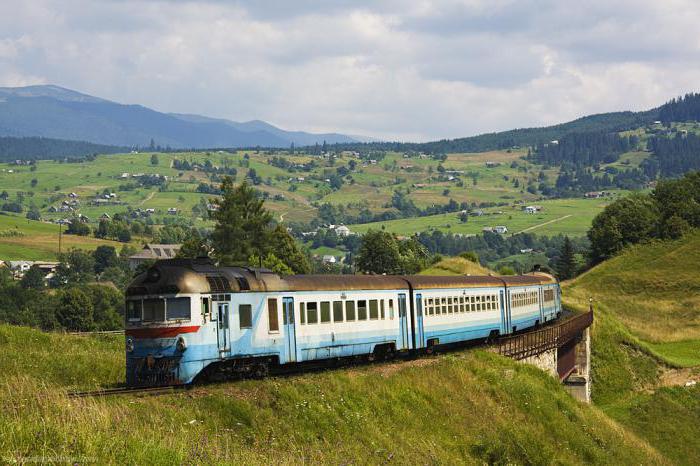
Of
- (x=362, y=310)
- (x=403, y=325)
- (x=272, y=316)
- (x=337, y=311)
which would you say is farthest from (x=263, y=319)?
(x=403, y=325)

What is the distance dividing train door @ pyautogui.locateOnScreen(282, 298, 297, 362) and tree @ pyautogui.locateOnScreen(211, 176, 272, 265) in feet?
219

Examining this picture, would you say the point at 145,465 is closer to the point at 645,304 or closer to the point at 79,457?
the point at 79,457

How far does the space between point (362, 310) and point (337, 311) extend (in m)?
2.02

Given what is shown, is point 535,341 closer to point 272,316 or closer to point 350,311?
point 350,311

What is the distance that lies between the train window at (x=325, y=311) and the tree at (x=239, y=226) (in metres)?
64.6

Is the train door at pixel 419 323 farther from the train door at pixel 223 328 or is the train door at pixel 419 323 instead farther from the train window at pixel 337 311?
the train door at pixel 223 328

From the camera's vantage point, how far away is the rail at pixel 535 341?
4526cm

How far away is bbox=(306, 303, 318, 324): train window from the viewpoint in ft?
103

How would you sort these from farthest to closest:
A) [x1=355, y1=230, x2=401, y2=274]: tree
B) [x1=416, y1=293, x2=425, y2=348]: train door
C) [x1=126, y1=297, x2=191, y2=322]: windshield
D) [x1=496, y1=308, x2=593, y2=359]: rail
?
1. [x1=355, y1=230, x2=401, y2=274]: tree
2. [x1=496, y1=308, x2=593, y2=359]: rail
3. [x1=416, y1=293, x2=425, y2=348]: train door
4. [x1=126, y1=297, x2=191, y2=322]: windshield

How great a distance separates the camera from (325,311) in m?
32.4

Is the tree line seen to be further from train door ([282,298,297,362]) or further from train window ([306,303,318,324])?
train door ([282,298,297,362])

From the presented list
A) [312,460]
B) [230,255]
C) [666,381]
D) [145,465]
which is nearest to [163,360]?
[312,460]

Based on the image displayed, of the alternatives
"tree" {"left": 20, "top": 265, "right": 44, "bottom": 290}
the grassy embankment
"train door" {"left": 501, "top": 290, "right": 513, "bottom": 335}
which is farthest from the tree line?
"tree" {"left": 20, "top": 265, "right": 44, "bottom": 290}

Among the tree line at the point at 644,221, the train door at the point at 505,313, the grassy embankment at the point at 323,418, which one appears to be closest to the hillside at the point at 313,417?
the grassy embankment at the point at 323,418
